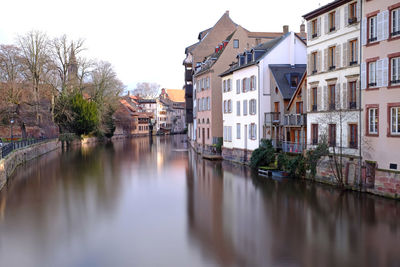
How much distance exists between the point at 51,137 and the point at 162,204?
118ft

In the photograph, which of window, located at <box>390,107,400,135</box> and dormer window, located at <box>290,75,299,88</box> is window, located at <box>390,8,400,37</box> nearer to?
window, located at <box>390,107,400,135</box>

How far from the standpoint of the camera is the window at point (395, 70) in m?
17.6

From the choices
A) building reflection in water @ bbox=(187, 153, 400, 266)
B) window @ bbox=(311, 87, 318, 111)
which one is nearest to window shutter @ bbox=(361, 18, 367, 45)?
window @ bbox=(311, 87, 318, 111)

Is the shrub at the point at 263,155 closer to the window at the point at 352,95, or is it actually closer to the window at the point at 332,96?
the window at the point at 332,96

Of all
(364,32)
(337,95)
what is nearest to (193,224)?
(337,95)

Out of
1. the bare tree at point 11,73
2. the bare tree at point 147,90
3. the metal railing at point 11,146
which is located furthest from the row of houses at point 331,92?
the bare tree at point 147,90

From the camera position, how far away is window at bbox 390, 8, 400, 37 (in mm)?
17505

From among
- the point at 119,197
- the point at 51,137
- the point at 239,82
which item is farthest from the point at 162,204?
the point at 51,137

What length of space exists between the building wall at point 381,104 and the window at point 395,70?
0.22m

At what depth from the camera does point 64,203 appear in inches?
736

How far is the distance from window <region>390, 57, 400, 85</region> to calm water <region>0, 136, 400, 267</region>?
4.98 metres

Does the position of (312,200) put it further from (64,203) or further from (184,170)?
(184,170)

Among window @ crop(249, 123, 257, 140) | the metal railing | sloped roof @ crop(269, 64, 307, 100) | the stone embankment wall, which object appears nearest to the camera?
the stone embankment wall

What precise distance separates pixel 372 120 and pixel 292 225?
7601mm
